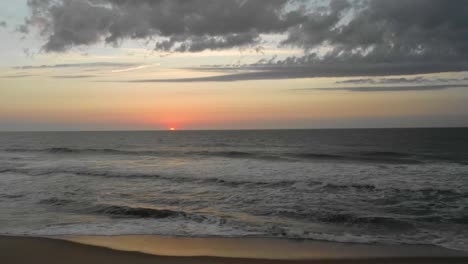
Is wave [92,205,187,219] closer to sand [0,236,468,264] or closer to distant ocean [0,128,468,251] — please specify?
distant ocean [0,128,468,251]

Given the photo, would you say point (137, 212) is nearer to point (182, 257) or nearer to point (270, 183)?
point (182, 257)

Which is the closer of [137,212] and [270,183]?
[137,212]

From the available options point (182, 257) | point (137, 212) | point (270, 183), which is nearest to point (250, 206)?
point (137, 212)

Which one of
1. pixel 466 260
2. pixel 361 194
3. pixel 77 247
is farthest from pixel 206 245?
pixel 361 194

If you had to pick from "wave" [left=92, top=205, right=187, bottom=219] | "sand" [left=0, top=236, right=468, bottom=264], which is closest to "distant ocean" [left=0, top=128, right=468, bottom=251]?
"wave" [left=92, top=205, right=187, bottom=219]

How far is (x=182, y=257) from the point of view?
6.77 m

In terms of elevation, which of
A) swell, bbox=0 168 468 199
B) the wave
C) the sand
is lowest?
swell, bbox=0 168 468 199

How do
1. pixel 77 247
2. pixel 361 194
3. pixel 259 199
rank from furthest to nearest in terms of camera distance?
pixel 361 194 → pixel 259 199 → pixel 77 247

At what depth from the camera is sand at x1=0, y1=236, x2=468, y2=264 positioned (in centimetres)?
658

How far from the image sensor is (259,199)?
13.0m

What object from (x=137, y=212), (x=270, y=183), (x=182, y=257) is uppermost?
(x=182, y=257)

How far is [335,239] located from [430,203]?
19.4 feet

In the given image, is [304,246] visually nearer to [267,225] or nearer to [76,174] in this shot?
[267,225]

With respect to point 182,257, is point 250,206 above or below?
below
